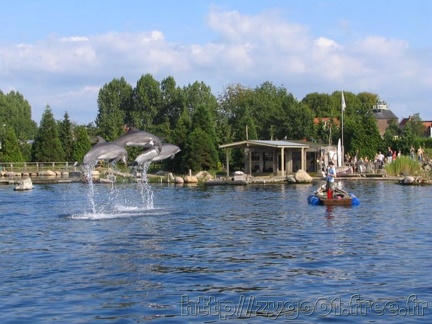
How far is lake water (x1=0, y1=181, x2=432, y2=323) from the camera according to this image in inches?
567

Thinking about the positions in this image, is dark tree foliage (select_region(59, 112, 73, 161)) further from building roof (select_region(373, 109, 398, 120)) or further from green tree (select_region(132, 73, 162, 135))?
building roof (select_region(373, 109, 398, 120))

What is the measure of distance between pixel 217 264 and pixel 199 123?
5434 centimetres

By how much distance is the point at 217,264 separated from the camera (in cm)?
1923

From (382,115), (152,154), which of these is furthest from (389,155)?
(382,115)

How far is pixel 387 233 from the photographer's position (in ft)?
83.7

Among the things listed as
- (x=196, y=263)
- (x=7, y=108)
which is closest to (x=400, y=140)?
(x=196, y=263)

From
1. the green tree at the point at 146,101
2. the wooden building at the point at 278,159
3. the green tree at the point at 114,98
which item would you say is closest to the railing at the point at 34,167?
the wooden building at the point at 278,159

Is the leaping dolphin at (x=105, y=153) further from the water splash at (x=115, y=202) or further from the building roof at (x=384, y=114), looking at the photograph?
the building roof at (x=384, y=114)

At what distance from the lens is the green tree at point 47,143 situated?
81.1 m

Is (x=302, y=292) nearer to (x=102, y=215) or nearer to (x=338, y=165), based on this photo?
(x=102, y=215)

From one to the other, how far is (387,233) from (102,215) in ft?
43.7

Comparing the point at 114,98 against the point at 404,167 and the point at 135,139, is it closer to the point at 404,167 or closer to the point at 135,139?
the point at 404,167

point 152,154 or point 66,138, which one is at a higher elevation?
point 66,138

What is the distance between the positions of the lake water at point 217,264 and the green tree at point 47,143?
4636 centimetres
